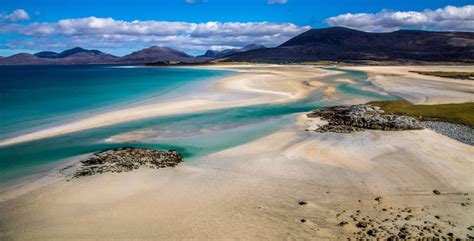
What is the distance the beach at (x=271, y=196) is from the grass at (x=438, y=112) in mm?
6291

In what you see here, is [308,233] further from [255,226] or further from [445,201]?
[445,201]

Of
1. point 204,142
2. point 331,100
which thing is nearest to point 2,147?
point 204,142

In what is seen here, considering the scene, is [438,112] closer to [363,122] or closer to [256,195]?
[363,122]

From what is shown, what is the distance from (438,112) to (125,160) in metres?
25.6

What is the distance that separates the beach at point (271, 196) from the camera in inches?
463

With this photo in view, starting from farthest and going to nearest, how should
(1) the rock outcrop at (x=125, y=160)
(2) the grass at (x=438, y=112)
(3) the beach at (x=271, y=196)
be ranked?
(2) the grass at (x=438, y=112) < (1) the rock outcrop at (x=125, y=160) < (3) the beach at (x=271, y=196)

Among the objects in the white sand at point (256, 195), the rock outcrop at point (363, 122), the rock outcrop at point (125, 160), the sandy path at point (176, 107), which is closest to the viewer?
the white sand at point (256, 195)

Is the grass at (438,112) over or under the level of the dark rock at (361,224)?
under

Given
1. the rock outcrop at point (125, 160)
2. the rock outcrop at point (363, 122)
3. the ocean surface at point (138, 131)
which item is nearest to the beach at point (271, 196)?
the rock outcrop at point (125, 160)

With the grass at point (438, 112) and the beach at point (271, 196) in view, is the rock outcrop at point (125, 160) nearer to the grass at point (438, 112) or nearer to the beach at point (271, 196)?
the beach at point (271, 196)

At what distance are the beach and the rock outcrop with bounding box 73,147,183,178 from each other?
2.75ft

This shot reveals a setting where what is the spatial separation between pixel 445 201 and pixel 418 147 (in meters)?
7.41

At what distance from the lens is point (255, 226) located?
470 inches

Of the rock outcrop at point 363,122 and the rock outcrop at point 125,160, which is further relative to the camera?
the rock outcrop at point 363,122
